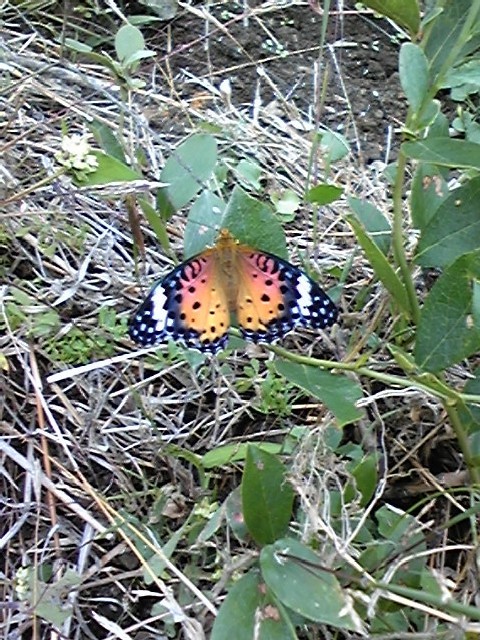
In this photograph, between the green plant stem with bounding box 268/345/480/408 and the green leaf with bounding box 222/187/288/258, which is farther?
the green leaf with bounding box 222/187/288/258

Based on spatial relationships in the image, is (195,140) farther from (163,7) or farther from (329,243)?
(163,7)

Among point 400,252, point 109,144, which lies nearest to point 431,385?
point 400,252

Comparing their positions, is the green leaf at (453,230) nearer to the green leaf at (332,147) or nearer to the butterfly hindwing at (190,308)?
the butterfly hindwing at (190,308)

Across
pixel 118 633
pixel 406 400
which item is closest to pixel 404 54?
pixel 406 400

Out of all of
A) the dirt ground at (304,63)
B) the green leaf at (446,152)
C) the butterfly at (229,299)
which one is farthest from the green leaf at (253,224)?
the dirt ground at (304,63)

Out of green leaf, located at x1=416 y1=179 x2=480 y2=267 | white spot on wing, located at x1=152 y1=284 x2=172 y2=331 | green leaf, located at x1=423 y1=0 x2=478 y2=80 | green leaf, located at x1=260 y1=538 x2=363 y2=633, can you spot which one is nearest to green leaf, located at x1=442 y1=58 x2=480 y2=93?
green leaf, located at x1=423 y1=0 x2=478 y2=80

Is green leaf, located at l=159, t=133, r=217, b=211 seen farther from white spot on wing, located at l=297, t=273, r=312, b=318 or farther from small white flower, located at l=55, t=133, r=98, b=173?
white spot on wing, located at l=297, t=273, r=312, b=318
